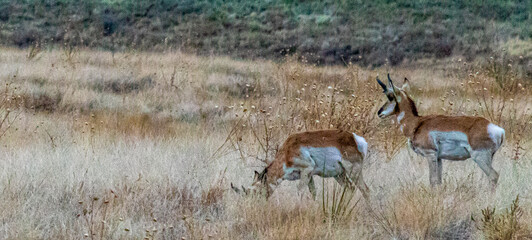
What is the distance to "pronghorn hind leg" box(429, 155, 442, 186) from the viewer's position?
6.21m

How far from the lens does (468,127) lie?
603cm

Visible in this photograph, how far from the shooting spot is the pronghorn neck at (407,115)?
6.48 metres

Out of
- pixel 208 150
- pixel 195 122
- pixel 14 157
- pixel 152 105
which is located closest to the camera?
pixel 14 157

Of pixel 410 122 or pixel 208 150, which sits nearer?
pixel 410 122

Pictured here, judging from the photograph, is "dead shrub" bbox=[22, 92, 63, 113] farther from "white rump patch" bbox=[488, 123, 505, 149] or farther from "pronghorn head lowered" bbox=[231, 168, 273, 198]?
"white rump patch" bbox=[488, 123, 505, 149]

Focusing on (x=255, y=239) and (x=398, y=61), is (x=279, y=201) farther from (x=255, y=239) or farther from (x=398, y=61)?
(x=398, y=61)

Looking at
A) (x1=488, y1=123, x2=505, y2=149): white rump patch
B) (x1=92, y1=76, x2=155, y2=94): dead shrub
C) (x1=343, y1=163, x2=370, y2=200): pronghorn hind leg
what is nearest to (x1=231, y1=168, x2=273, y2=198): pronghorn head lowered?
(x1=343, y1=163, x2=370, y2=200): pronghorn hind leg

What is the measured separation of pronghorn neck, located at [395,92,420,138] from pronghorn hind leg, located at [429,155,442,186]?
1.19 feet

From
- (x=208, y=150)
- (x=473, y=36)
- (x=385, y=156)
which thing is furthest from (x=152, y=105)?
(x=473, y=36)

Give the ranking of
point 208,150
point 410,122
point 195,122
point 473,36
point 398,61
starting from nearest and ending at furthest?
point 410,122, point 208,150, point 195,122, point 398,61, point 473,36

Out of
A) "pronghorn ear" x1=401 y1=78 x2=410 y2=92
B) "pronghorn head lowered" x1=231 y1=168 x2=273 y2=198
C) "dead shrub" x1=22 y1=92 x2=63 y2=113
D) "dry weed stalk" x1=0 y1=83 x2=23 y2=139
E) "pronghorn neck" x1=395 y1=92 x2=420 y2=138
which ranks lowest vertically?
"dead shrub" x1=22 y1=92 x2=63 y2=113

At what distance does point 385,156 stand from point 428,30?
22.8 metres

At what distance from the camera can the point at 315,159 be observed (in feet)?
18.0

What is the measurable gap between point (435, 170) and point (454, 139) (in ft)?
1.20
